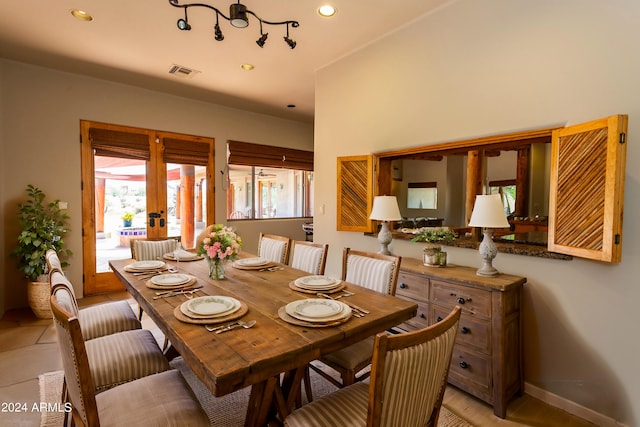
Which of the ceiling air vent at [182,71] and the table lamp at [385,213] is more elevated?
the ceiling air vent at [182,71]

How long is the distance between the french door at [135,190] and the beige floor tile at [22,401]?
6.66 feet

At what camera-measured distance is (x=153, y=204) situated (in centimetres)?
486

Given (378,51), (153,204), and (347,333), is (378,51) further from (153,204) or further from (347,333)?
(153,204)

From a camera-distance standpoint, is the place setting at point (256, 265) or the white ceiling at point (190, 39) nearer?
the place setting at point (256, 265)

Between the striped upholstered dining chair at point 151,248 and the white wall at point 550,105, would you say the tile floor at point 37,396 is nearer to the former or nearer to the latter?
the white wall at point 550,105

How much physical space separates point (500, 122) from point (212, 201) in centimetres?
438

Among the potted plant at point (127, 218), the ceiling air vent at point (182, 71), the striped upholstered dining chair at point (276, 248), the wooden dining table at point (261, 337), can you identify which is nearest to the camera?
the wooden dining table at point (261, 337)

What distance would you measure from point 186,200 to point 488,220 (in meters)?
4.54

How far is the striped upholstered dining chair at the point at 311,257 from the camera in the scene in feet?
8.91

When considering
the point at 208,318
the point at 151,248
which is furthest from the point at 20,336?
the point at 208,318

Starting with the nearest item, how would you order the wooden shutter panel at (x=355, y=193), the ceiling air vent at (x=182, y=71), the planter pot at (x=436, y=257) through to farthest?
the planter pot at (x=436, y=257) → the wooden shutter panel at (x=355, y=193) → the ceiling air vent at (x=182, y=71)

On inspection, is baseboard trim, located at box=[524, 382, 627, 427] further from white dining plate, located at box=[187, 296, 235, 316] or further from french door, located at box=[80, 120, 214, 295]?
french door, located at box=[80, 120, 214, 295]

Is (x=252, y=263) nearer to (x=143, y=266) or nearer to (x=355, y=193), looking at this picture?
(x=143, y=266)

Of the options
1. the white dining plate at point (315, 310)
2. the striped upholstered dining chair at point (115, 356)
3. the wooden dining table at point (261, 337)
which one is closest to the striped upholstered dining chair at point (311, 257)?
the wooden dining table at point (261, 337)
